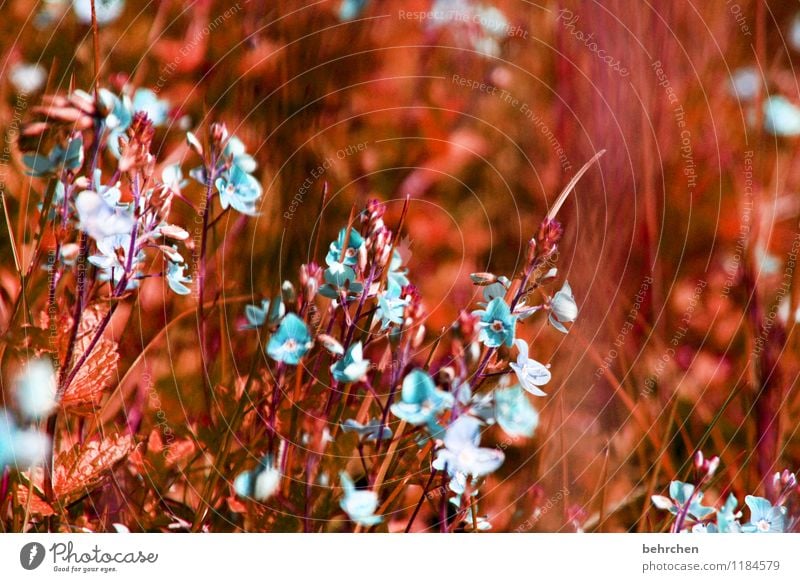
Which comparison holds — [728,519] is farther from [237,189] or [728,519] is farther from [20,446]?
[20,446]

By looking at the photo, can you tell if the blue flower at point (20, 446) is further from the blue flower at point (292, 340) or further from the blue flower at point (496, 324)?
the blue flower at point (496, 324)

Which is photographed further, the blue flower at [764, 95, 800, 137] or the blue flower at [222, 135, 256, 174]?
the blue flower at [764, 95, 800, 137]

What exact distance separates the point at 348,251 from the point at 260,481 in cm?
30

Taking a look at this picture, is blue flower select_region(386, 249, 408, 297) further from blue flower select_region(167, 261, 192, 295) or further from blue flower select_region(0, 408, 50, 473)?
blue flower select_region(0, 408, 50, 473)

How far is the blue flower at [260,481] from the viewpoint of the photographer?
97 cm

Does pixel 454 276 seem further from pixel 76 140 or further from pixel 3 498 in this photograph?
pixel 3 498

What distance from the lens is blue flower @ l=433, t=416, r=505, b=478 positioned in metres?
0.90

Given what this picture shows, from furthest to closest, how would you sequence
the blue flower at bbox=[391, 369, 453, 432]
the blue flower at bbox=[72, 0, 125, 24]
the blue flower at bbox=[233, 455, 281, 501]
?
the blue flower at bbox=[72, 0, 125, 24] < the blue flower at bbox=[233, 455, 281, 501] < the blue flower at bbox=[391, 369, 453, 432]

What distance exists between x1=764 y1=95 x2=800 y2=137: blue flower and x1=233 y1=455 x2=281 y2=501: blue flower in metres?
0.85

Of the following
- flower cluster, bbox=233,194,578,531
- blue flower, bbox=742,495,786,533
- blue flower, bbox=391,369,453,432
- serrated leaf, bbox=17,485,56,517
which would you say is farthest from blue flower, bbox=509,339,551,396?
serrated leaf, bbox=17,485,56,517

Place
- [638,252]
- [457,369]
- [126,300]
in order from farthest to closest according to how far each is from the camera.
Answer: [638,252] < [126,300] < [457,369]

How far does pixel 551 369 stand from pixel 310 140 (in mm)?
468

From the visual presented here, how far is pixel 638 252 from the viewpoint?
1.15 m

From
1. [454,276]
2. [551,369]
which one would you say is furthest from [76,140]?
[551,369]
